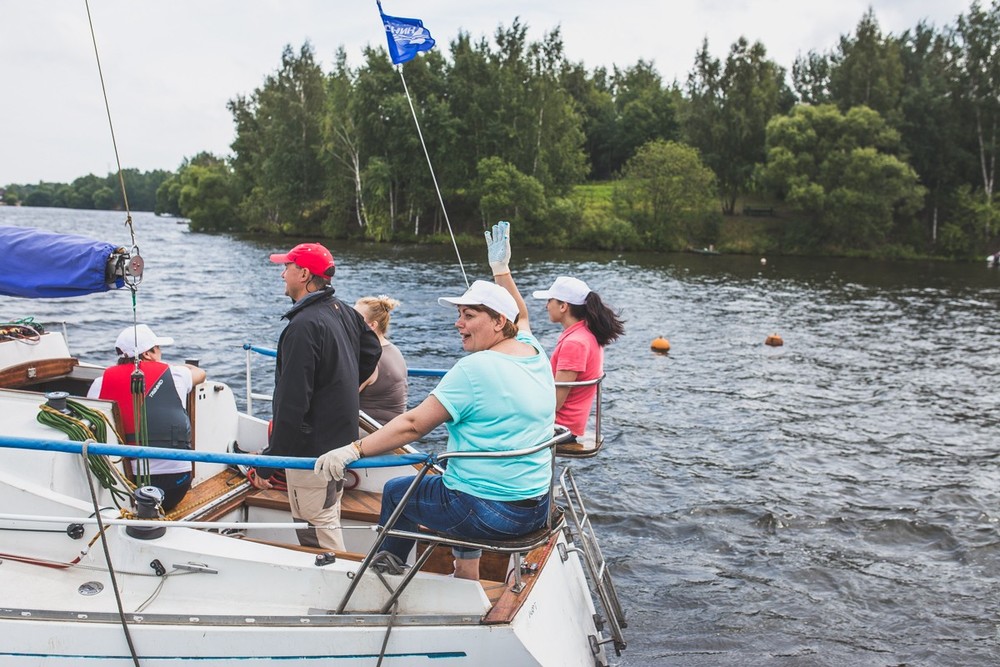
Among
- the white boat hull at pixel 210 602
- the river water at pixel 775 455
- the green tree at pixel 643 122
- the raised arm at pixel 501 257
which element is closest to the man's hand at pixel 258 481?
the white boat hull at pixel 210 602

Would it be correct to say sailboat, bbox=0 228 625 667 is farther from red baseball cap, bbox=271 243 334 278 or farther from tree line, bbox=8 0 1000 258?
tree line, bbox=8 0 1000 258

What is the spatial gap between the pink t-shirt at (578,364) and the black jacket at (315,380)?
1787 millimetres

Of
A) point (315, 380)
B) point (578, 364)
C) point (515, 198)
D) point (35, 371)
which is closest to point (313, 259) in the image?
point (315, 380)

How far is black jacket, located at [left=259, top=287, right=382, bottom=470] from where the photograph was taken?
501 centimetres

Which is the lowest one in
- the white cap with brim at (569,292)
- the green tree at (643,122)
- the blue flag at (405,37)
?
the white cap with brim at (569,292)

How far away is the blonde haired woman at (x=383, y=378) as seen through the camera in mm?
7035

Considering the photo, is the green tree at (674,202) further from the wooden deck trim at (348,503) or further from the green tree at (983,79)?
the wooden deck trim at (348,503)

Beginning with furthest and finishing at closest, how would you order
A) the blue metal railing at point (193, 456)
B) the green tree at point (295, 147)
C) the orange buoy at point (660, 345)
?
the green tree at point (295, 147)
the orange buoy at point (660, 345)
the blue metal railing at point (193, 456)

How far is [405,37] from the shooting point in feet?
29.7

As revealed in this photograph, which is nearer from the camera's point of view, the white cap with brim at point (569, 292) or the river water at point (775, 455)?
the white cap with brim at point (569, 292)

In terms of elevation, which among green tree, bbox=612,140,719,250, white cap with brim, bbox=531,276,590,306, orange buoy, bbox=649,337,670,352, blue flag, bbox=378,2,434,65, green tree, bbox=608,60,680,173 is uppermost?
green tree, bbox=608,60,680,173

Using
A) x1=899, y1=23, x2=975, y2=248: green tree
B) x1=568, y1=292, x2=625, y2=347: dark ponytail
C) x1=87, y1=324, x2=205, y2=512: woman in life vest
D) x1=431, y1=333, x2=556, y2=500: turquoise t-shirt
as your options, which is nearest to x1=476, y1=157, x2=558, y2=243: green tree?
x1=899, y1=23, x2=975, y2=248: green tree

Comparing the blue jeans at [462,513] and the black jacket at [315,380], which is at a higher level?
the black jacket at [315,380]

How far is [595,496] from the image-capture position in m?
10.6
